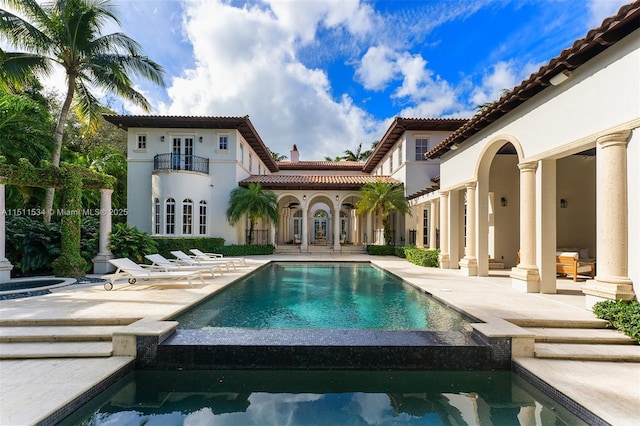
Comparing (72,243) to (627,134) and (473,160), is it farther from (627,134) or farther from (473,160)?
(627,134)

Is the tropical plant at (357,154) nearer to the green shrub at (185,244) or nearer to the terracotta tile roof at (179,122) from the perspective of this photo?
the terracotta tile roof at (179,122)

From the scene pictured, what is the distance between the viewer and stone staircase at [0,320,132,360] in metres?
4.84

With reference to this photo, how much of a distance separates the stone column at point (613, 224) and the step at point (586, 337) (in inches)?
35.5

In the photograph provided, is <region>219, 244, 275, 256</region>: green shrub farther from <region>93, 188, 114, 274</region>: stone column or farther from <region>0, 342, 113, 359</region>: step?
<region>0, 342, 113, 359</region>: step

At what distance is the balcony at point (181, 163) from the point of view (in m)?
20.2

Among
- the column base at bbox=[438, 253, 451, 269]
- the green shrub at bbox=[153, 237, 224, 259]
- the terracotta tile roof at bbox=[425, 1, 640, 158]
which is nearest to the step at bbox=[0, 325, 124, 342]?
the terracotta tile roof at bbox=[425, 1, 640, 158]

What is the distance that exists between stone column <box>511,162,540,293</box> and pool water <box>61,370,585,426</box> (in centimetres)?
507

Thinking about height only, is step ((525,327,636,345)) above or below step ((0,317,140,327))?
below

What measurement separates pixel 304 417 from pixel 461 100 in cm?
2986

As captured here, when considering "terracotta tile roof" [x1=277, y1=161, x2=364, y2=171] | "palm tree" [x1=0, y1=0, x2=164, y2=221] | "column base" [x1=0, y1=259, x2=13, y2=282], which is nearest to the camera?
"column base" [x1=0, y1=259, x2=13, y2=282]

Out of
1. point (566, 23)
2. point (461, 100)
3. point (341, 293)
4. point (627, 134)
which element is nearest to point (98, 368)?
point (341, 293)

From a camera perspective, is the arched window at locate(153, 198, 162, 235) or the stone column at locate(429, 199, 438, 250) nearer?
the stone column at locate(429, 199, 438, 250)

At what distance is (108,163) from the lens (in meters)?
23.6

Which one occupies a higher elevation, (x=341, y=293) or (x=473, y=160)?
(x=473, y=160)
